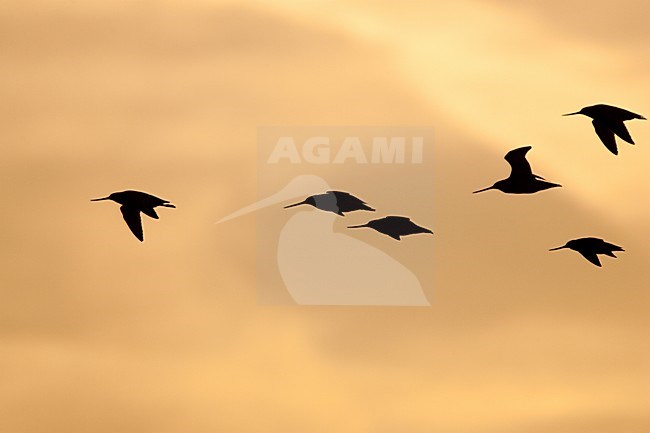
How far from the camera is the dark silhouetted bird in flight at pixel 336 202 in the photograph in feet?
5.32

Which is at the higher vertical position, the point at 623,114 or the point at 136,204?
the point at 623,114

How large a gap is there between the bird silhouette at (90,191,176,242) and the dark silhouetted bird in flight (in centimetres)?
32

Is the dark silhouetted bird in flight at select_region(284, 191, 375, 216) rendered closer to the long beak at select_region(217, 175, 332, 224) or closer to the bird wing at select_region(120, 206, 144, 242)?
the long beak at select_region(217, 175, 332, 224)

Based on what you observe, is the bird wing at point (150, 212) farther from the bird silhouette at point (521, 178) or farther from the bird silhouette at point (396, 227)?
the bird silhouette at point (521, 178)

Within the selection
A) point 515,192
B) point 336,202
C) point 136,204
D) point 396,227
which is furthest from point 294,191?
point 515,192

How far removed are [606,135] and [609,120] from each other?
0.03 meters

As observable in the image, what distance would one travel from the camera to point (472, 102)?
63.1 inches

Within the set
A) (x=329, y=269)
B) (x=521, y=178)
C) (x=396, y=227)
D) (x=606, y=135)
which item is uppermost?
(x=606, y=135)

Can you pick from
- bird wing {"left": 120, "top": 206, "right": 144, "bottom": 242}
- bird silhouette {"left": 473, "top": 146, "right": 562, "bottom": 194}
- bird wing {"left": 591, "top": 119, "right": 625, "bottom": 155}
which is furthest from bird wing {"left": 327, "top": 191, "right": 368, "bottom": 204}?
bird wing {"left": 591, "top": 119, "right": 625, "bottom": 155}

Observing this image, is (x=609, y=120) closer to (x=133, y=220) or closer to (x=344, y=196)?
(x=344, y=196)

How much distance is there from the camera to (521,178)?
1598 mm

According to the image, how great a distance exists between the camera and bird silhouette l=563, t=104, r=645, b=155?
1.58m

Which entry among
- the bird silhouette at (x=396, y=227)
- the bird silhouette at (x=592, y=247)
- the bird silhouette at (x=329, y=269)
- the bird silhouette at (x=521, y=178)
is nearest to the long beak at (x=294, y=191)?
the bird silhouette at (x=329, y=269)

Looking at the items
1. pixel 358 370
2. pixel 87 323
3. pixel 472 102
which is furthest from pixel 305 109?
pixel 87 323
